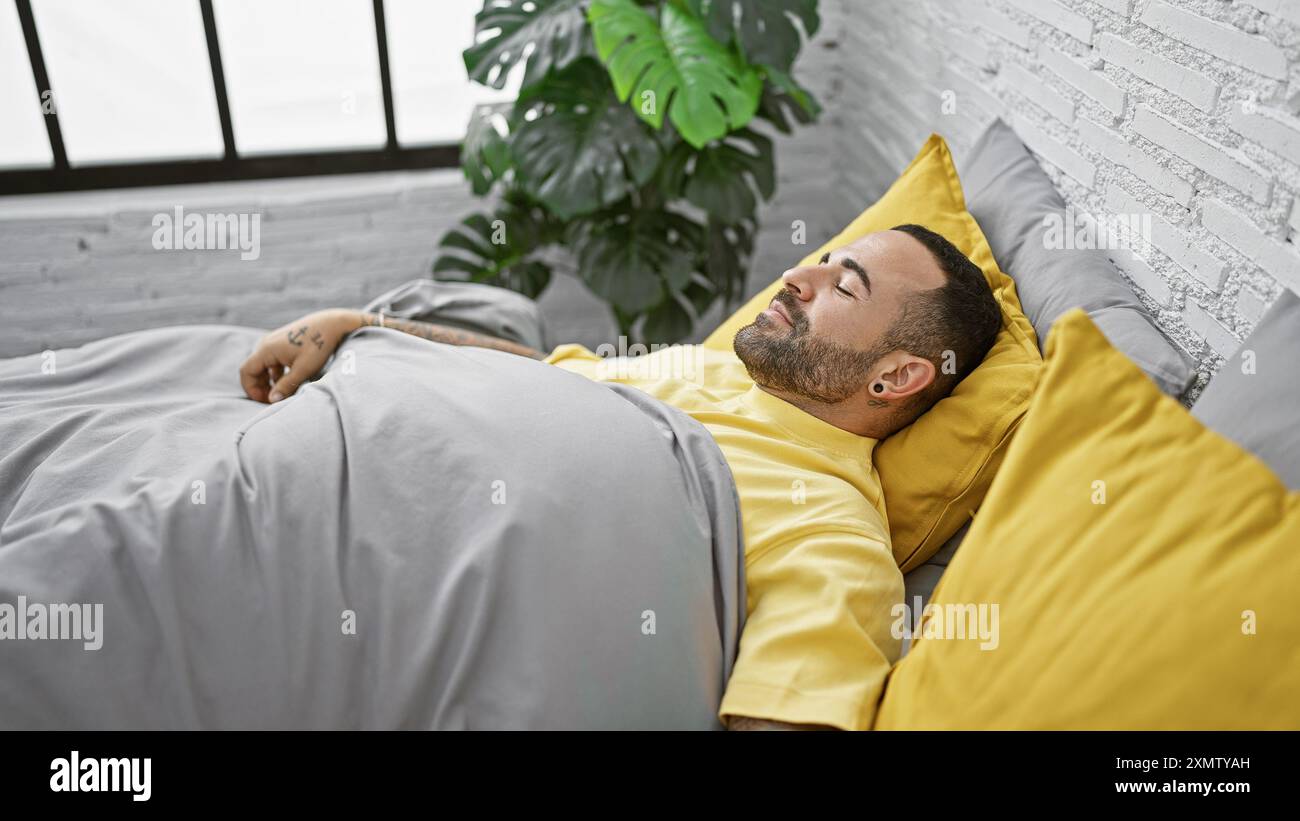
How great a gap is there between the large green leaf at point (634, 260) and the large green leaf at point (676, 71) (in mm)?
311

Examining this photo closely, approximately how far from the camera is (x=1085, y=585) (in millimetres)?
895

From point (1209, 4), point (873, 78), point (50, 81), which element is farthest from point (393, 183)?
point (1209, 4)

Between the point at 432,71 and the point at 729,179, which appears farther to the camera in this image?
the point at 432,71

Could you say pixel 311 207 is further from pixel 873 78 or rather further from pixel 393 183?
pixel 873 78

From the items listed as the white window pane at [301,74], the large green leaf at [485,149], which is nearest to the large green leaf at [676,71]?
the large green leaf at [485,149]

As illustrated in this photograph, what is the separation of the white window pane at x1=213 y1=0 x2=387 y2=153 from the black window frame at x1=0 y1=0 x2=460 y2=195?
0.06 meters

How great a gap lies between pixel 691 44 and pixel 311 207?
1.22 meters

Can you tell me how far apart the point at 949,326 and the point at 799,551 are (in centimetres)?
40

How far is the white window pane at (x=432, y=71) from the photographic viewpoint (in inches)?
112

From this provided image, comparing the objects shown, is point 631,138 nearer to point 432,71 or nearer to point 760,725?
point 432,71

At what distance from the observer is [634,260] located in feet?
7.36

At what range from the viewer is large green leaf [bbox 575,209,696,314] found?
2.23 meters

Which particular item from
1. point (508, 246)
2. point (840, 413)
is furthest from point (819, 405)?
point (508, 246)

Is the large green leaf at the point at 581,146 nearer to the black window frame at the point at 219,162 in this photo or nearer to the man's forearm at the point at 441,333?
the man's forearm at the point at 441,333
